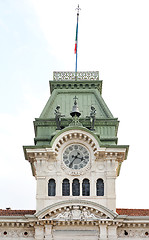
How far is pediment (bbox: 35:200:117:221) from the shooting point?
1775 inches

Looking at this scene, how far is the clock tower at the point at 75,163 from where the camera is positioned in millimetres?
45438

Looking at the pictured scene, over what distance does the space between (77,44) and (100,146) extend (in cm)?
1455

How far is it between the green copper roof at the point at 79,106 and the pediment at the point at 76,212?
5803 millimetres

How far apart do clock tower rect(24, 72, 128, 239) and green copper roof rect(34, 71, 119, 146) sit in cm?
8

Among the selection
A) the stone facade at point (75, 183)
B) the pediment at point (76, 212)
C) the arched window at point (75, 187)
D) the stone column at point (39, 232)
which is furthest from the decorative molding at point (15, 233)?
the arched window at point (75, 187)

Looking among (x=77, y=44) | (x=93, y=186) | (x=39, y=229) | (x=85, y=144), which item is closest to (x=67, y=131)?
(x=85, y=144)

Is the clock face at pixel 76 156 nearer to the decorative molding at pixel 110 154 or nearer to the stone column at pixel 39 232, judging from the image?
the decorative molding at pixel 110 154

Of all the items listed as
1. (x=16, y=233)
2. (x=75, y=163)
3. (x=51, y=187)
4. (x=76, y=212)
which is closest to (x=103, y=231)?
(x=76, y=212)

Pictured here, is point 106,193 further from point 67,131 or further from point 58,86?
point 58,86

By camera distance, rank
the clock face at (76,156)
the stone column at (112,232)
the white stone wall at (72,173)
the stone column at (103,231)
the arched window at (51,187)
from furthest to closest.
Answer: the clock face at (76,156)
the arched window at (51,187)
the white stone wall at (72,173)
the stone column at (112,232)
the stone column at (103,231)

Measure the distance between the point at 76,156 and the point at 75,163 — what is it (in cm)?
57

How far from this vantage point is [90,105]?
171 ft

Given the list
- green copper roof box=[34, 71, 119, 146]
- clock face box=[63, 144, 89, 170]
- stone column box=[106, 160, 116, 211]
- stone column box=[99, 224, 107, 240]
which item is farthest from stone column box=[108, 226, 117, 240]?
green copper roof box=[34, 71, 119, 146]

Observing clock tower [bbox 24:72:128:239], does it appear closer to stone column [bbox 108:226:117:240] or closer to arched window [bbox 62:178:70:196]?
arched window [bbox 62:178:70:196]
